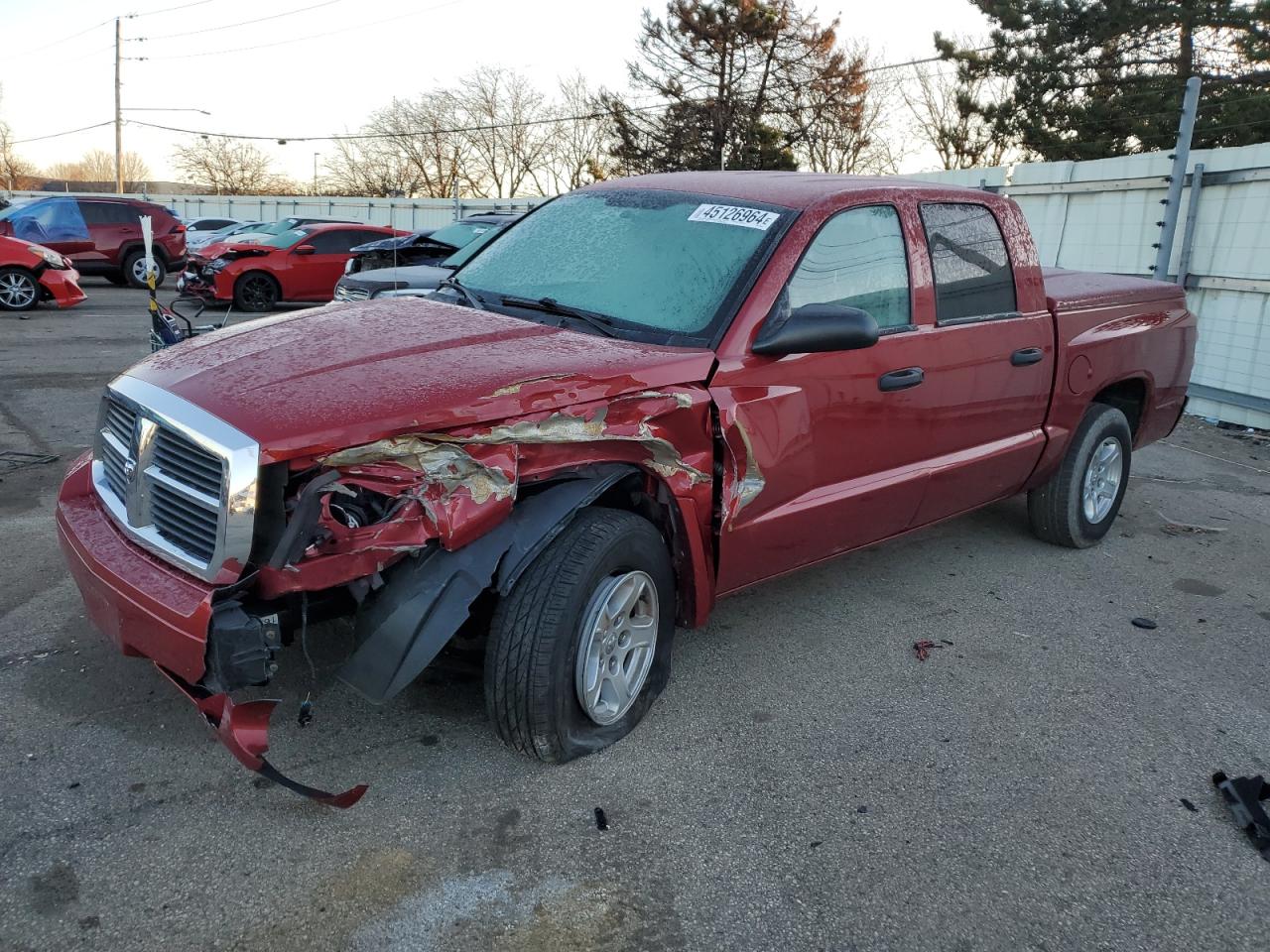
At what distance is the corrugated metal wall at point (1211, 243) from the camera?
897cm

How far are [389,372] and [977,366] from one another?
8.72 feet

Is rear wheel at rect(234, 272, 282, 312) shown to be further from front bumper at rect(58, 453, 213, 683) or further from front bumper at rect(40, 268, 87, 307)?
front bumper at rect(58, 453, 213, 683)

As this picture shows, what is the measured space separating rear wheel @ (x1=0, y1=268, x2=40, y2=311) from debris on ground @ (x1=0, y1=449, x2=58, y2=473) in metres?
8.62

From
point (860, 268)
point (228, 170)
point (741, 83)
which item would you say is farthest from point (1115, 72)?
point (228, 170)

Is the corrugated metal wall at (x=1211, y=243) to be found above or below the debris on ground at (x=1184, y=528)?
above

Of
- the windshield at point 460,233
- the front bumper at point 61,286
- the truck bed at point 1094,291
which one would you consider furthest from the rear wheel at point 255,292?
the truck bed at point 1094,291

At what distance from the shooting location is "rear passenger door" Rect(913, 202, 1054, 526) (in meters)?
4.25

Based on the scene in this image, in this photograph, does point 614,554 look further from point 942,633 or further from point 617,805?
point 942,633

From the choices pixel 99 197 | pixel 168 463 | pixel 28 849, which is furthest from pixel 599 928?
pixel 99 197

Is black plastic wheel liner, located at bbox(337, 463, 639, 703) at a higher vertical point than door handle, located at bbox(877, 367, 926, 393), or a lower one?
lower

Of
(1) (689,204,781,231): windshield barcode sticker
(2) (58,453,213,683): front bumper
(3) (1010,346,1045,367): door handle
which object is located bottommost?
(2) (58,453,213,683): front bumper

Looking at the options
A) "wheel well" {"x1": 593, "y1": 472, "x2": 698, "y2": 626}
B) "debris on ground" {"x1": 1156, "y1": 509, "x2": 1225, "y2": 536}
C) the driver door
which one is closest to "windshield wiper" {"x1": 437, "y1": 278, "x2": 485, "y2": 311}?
"wheel well" {"x1": 593, "y1": 472, "x2": 698, "y2": 626}

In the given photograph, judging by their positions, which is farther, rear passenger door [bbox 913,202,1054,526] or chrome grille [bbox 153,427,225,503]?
rear passenger door [bbox 913,202,1054,526]

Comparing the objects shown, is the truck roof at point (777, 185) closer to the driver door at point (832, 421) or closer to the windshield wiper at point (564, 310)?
the driver door at point (832, 421)
